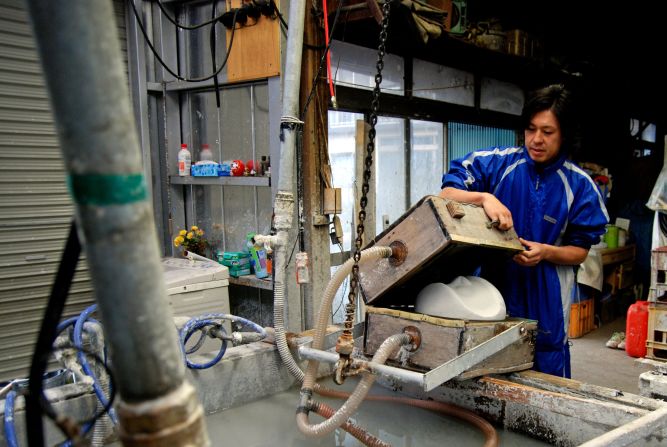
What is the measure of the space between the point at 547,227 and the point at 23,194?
3.85 metres

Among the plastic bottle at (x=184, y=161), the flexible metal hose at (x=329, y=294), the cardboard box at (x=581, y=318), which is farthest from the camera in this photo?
the cardboard box at (x=581, y=318)

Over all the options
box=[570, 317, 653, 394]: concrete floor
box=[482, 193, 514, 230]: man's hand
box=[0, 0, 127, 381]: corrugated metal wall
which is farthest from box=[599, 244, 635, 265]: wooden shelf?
box=[0, 0, 127, 381]: corrugated metal wall

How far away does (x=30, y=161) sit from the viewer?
13.9 ft

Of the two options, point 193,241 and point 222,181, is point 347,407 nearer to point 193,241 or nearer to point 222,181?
point 222,181

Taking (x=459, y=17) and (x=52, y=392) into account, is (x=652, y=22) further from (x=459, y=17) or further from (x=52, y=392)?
(x=52, y=392)

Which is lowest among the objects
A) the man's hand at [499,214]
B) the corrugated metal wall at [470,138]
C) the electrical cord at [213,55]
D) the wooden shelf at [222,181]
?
the man's hand at [499,214]

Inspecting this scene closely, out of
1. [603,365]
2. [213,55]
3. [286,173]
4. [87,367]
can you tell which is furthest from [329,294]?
[603,365]

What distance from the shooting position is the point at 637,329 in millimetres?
5574

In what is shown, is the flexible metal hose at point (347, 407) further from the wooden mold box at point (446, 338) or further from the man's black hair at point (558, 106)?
the man's black hair at point (558, 106)

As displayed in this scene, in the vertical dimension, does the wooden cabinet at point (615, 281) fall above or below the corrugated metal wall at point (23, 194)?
below

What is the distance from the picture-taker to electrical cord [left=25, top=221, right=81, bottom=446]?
0.90m

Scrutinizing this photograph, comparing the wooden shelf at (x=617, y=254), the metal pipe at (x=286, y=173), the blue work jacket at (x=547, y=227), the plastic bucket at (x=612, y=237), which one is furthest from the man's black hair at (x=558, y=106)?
the plastic bucket at (x=612, y=237)

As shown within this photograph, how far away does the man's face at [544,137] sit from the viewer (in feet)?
8.70

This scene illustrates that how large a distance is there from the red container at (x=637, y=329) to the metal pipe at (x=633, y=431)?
4.30 metres
